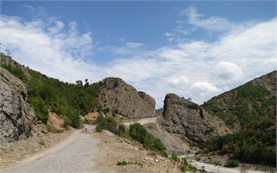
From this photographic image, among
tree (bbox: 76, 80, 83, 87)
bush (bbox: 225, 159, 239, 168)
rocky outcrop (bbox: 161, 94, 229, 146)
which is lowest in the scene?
bush (bbox: 225, 159, 239, 168)

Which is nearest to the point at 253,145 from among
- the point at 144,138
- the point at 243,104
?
the point at 144,138

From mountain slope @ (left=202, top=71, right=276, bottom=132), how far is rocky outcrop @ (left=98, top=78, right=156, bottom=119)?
1706 centimetres

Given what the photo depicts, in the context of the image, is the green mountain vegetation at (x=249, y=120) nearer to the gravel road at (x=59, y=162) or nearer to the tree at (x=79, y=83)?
the gravel road at (x=59, y=162)

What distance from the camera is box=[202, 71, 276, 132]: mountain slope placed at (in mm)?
96006

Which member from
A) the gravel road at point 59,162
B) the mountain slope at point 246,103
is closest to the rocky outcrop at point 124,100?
the mountain slope at point 246,103

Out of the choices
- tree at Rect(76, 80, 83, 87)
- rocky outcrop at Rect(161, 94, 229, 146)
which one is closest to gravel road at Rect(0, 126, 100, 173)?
rocky outcrop at Rect(161, 94, 229, 146)

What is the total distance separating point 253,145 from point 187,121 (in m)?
25.1

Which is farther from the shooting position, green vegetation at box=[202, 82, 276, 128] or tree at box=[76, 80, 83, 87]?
green vegetation at box=[202, 82, 276, 128]

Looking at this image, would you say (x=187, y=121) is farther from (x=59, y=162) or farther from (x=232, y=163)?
(x=59, y=162)

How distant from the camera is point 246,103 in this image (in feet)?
356

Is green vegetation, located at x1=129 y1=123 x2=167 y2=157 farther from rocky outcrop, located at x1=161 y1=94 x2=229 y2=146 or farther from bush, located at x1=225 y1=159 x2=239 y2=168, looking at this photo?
rocky outcrop, located at x1=161 y1=94 x2=229 y2=146

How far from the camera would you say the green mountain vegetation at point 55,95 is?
137 feet

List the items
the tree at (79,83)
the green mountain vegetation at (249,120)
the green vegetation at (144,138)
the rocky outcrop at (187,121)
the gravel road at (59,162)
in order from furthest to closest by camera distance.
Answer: the tree at (79,83), the rocky outcrop at (187,121), the green mountain vegetation at (249,120), the green vegetation at (144,138), the gravel road at (59,162)

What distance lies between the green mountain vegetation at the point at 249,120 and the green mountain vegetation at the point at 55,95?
72.1 ft
